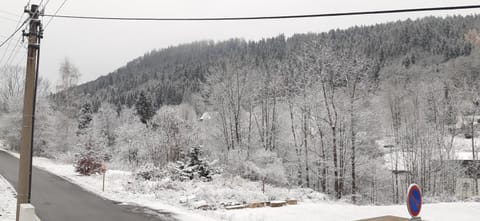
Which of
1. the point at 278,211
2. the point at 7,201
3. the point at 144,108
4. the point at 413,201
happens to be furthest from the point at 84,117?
the point at 413,201

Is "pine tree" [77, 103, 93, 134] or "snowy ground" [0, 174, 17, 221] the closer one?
"snowy ground" [0, 174, 17, 221]

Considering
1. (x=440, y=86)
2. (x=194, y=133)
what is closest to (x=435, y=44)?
(x=440, y=86)

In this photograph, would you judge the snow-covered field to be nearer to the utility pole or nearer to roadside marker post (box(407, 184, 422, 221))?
the utility pole

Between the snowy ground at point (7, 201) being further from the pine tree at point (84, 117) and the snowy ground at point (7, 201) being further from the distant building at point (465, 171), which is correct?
the pine tree at point (84, 117)

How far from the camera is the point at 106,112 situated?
7550 centimetres

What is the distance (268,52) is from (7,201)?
164 ft

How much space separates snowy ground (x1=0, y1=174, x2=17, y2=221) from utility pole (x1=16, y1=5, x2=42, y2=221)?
2.57m

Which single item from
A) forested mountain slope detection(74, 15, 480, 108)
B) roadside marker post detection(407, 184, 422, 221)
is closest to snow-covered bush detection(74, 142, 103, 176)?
forested mountain slope detection(74, 15, 480, 108)

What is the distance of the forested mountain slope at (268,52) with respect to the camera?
48438mm

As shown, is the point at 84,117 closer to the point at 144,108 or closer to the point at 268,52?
the point at 144,108

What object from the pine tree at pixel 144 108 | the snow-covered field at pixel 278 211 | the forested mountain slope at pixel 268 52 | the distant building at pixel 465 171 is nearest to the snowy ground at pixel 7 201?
the snow-covered field at pixel 278 211

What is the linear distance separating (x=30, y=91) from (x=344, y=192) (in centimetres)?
2316

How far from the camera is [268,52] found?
60469 mm

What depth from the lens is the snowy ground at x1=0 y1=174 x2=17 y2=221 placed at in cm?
1174
